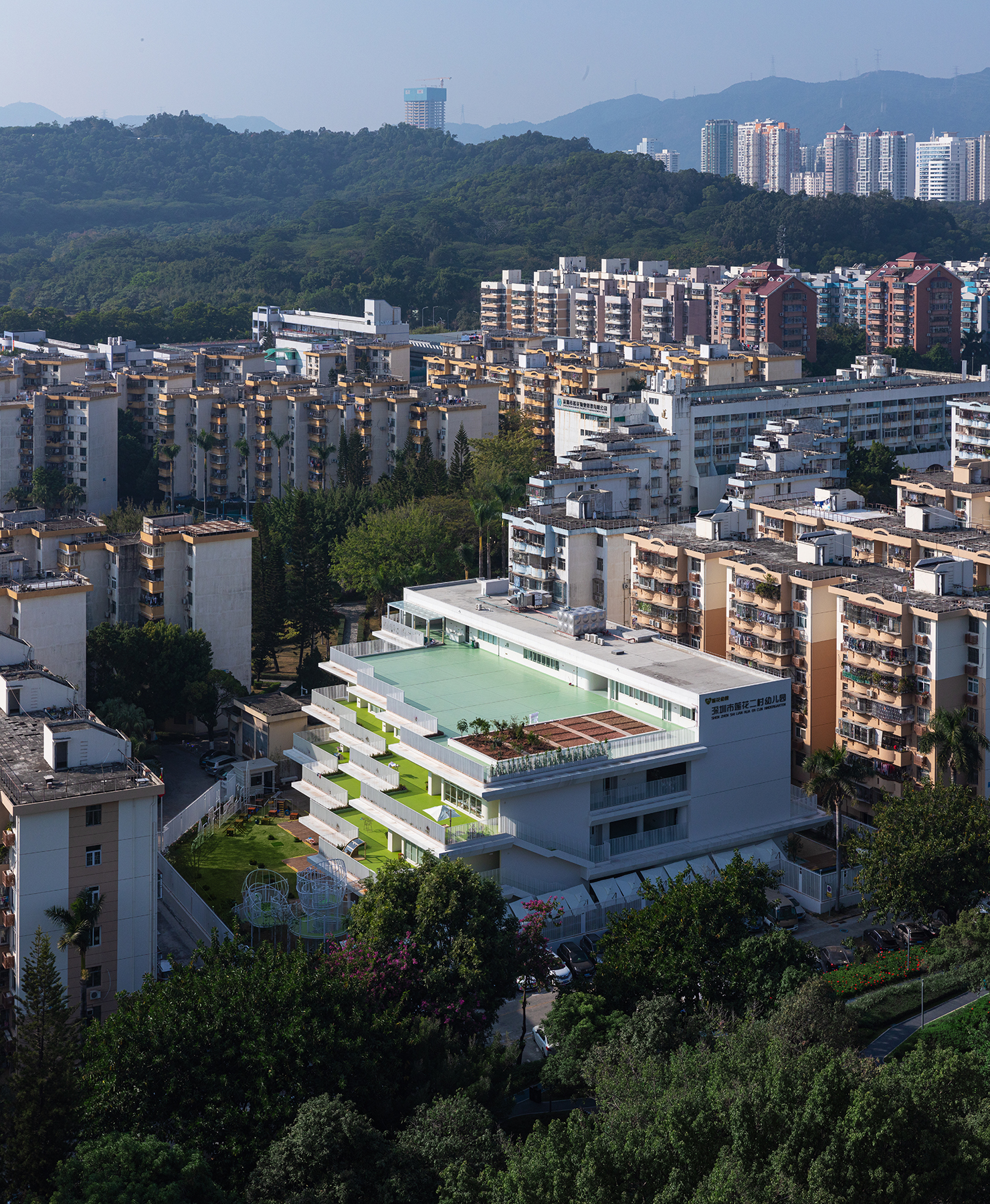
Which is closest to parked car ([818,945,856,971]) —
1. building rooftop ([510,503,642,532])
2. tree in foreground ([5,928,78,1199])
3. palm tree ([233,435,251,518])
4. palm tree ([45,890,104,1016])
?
palm tree ([45,890,104,1016])

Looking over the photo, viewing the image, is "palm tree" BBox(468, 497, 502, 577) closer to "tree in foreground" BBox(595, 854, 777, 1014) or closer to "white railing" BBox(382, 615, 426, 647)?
"white railing" BBox(382, 615, 426, 647)

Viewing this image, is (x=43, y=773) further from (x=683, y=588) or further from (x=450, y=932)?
(x=683, y=588)

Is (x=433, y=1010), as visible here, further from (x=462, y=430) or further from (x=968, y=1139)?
(x=462, y=430)

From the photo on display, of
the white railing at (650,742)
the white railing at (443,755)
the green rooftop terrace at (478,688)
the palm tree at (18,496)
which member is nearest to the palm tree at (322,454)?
the palm tree at (18,496)

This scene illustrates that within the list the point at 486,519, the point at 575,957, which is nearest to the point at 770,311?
the point at 486,519

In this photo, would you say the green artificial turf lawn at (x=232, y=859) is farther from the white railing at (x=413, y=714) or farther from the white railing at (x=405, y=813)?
the white railing at (x=413, y=714)

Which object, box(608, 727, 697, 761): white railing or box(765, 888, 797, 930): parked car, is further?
box(765, 888, 797, 930): parked car
